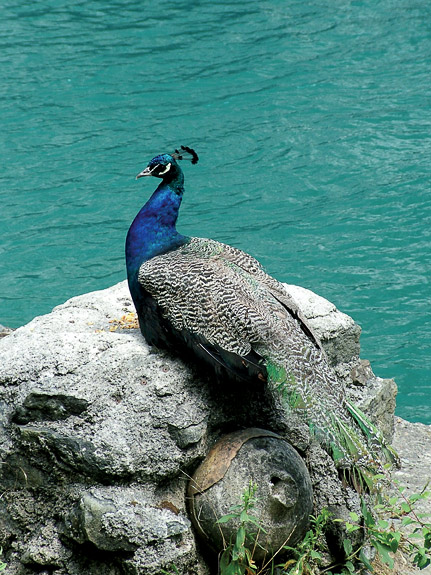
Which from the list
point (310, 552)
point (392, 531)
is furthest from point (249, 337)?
point (392, 531)

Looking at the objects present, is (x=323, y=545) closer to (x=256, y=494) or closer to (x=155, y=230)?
(x=256, y=494)

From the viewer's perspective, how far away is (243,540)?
3637 mm

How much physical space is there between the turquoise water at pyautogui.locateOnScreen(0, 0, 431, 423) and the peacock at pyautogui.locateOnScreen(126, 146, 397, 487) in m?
2.68

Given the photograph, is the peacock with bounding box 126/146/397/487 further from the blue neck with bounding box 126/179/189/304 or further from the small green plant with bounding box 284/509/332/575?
the small green plant with bounding box 284/509/332/575

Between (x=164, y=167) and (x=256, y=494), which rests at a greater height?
(x=164, y=167)

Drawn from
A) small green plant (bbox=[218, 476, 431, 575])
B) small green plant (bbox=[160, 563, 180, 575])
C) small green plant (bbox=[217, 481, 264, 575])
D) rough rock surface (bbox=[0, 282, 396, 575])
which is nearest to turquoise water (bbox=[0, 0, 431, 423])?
small green plant (bbox=[218, 476, 431, 575])

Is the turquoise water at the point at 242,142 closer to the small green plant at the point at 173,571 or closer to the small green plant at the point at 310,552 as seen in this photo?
the small green plant at the point at 310,552

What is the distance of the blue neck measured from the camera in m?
4.32

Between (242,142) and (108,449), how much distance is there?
21.4ft

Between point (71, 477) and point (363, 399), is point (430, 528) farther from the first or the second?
point (71, 477)

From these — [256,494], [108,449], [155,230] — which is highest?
[155,230]

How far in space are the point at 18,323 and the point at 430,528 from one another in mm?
4548

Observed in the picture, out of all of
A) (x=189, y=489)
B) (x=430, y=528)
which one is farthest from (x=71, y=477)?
(x=430, y=528)

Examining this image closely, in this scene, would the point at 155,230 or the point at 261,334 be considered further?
the point at 155,230
